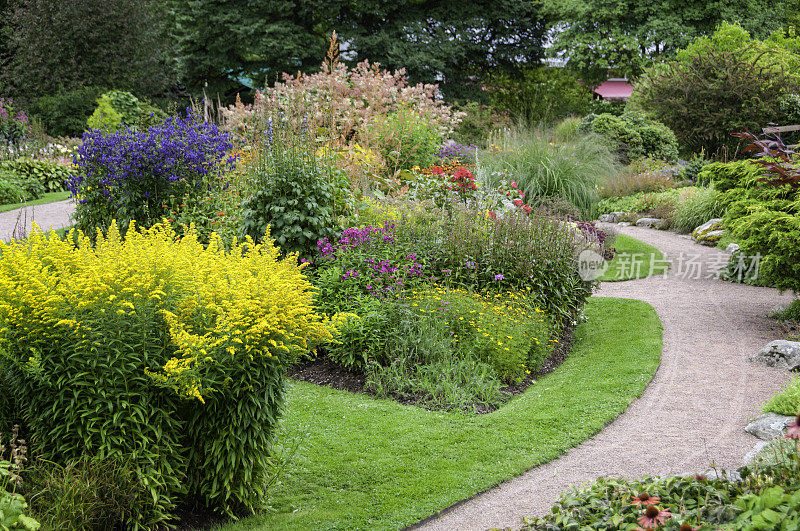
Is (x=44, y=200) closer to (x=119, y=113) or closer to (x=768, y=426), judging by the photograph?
(x=119, y=113)

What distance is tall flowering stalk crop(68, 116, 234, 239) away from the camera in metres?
8.16

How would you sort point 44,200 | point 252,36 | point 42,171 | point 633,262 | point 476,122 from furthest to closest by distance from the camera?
point 252,36, point 476,122, point 42,171, point 44,200, point 633,262

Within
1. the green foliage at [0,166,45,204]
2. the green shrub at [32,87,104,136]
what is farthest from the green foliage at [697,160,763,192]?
the green shrub at [32,87,104,136]

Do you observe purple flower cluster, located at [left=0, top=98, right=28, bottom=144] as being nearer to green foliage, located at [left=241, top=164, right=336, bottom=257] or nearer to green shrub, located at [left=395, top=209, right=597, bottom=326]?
green foliage, located at [left=241, top=164, right=336, bottom=257]

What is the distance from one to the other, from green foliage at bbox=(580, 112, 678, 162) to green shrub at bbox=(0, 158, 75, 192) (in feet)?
43.7

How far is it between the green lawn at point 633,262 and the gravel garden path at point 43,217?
8636 millimetres

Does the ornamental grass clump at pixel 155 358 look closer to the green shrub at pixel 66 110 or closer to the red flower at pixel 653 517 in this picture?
the red flower at pixel 653 517

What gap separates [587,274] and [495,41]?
19946 mm

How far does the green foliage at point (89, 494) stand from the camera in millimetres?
3102

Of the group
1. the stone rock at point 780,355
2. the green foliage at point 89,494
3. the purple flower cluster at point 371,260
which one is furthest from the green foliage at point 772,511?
the stone rock at point 780,355

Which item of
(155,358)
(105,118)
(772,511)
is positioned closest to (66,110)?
(105,118)

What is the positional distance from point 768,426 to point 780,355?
185 centimetres

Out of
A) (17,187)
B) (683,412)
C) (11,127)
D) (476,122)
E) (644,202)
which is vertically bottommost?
(683,412)

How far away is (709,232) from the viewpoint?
11.4 metres
